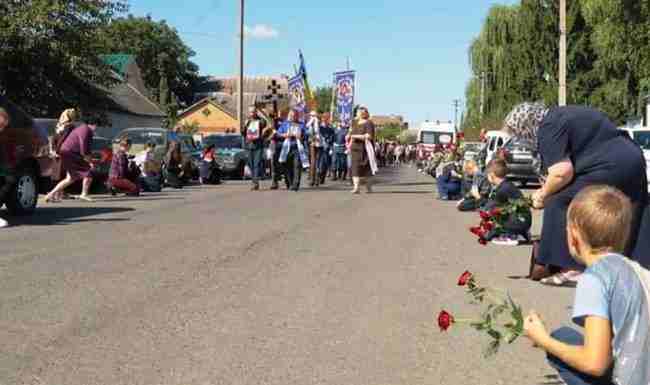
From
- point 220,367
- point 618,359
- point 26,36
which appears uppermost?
point 26,36

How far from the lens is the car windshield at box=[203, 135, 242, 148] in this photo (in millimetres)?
32281

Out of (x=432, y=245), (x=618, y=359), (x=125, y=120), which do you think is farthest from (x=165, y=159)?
(x=125, y=120)

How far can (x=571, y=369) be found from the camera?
3.67 meters

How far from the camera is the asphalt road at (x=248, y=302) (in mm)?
5379

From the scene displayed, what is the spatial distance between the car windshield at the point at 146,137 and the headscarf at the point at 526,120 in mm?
19988

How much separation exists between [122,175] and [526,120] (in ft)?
47.4

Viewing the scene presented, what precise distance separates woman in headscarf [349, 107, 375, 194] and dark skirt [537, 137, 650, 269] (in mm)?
14207

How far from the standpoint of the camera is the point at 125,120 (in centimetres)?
7069

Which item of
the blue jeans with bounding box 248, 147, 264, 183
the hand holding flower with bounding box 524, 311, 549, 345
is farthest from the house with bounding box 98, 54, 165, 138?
the hand holding flower with bounding box 524, 311, 549, 345

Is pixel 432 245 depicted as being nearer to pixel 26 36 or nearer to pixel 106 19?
pixel 26 36

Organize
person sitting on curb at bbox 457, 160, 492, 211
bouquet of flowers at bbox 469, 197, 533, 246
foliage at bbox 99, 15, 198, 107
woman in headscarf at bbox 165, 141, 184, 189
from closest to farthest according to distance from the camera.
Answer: bouquet of flowers at bbox 469, 197, 533, 246, person sitting on curb at bbox 457, 160, 492, 211, woman in headscarf at bbox 165, 141, 184, 189, foliage at bbox 99, 15, 198, 107

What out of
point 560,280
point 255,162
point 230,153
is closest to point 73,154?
point 255,162

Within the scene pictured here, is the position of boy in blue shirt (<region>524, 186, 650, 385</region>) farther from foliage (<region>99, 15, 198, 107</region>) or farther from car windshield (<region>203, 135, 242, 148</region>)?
foliage (<region>99, 15, 198, 107</region>)

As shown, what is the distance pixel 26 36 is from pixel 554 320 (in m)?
33.8
